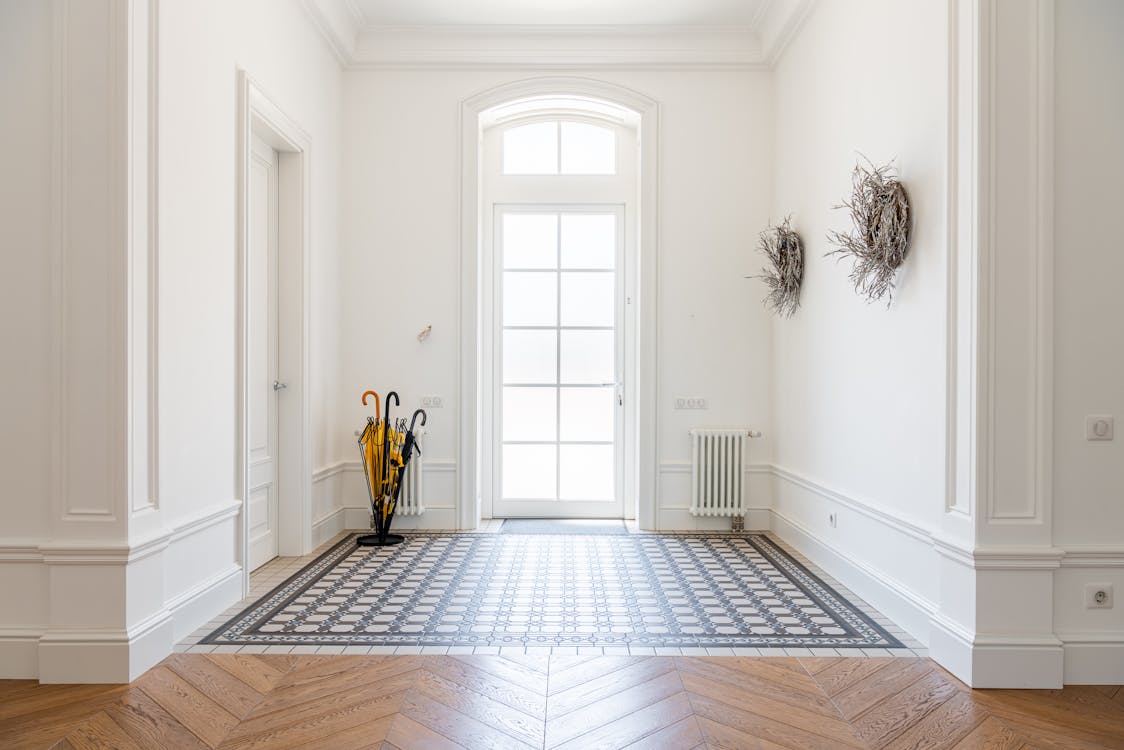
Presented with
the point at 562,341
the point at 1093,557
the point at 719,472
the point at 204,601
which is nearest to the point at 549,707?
the point at 204,601

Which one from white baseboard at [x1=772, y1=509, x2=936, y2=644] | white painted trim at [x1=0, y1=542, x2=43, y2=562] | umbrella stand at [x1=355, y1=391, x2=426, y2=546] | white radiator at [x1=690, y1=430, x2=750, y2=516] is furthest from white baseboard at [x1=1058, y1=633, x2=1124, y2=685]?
umbrella stand at [x1=355, y1=391, x2=426, y2=546]

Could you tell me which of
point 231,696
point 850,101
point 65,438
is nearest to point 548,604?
point 231,696

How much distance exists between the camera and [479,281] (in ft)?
20.5

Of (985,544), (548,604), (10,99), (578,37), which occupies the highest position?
(578,37)

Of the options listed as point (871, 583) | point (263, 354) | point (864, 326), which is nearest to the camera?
point (871, 583)

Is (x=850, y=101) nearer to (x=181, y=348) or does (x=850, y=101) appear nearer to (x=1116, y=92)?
(x=1116, y=92)

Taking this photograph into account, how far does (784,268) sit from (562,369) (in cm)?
194

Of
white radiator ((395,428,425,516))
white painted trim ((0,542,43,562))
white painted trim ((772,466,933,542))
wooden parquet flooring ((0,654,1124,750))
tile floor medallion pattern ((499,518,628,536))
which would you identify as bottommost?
tile floor medallion pattern ((499,518,628,536))

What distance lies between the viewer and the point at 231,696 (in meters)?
2.96

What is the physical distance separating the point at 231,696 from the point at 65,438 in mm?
1140

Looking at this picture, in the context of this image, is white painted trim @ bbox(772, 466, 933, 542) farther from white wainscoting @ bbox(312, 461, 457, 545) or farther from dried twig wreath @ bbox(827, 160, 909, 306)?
white wainscoting @ bbox(312, 461, 457, 545)

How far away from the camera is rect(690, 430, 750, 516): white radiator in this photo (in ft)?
20.0

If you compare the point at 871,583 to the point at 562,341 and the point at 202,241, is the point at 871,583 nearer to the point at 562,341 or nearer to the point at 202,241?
the point at 562,341

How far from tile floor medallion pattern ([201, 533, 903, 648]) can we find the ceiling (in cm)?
374
